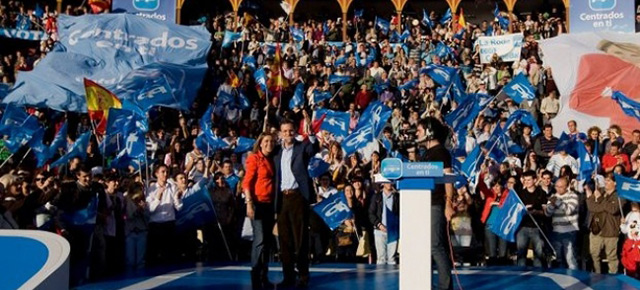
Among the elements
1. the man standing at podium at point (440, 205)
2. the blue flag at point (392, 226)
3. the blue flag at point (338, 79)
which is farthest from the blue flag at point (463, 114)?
the man standing at podium at point (440, 205)

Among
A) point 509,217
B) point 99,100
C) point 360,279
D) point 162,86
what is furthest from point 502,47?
point 360,279

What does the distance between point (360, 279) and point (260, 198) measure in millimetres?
1994

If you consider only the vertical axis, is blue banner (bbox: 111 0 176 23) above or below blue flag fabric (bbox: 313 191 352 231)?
above

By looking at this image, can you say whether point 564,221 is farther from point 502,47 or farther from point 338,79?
point 502,47

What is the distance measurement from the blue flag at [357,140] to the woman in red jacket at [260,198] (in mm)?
6626

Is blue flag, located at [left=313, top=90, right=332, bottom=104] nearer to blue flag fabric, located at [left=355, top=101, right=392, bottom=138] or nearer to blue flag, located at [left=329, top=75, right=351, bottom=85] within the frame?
blue flag, located at [left=329, top=75, right=351, bottom=85]

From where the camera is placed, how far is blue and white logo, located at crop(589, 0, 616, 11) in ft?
91.1

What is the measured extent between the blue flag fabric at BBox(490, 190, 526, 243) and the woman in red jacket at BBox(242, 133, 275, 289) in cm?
480

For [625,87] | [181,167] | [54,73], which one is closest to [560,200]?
[181,167]

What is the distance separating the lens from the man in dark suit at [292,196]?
9.80m

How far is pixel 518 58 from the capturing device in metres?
24.5

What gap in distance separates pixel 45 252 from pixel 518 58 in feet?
67.8

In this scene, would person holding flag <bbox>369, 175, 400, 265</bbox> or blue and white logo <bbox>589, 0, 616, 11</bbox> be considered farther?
blue and white logo <bbox>589, 0, 616, 11</bbox>

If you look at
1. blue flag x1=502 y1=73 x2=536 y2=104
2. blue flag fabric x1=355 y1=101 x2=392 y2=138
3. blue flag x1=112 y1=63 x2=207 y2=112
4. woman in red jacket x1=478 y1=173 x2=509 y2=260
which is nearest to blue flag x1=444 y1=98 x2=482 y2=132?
blue flag x1=502 y1=73 x2=536 y2=104
